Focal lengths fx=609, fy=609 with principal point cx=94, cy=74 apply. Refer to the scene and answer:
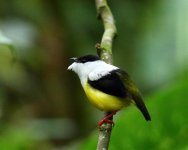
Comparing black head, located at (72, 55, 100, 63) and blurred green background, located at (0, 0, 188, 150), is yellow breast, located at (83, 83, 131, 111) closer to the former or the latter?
black head, located at (72, 55, 100, 63)

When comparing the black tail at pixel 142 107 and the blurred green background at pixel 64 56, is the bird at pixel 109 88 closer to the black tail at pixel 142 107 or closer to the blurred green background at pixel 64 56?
the black tail at pixel 142 107

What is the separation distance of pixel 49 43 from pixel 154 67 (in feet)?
3.96

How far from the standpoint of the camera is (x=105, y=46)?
113 inches

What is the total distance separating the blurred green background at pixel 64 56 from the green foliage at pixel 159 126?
158 centimetres

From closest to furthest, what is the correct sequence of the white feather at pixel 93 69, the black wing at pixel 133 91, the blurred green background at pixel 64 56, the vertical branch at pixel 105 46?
1. the vertical branch at pixel 105 46
2. the black wing at pixel 133 91
3. the white feather at pixel 93 69
4. the blurred green background at pixel 64 56

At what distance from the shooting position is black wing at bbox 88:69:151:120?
99.0 inches

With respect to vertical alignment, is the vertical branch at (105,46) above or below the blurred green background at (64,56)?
above

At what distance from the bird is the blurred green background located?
150 centimetres

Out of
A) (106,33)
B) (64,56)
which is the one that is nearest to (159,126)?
(106,33)

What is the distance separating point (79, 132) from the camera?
5.05 metres

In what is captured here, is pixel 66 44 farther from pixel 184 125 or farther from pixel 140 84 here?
pixel 184 125

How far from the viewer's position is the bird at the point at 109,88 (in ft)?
8.28

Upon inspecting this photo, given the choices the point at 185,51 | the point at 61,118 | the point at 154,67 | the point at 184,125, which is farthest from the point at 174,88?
the point at 61,118

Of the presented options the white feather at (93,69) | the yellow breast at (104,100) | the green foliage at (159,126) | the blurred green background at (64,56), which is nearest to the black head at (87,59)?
the white feather at (93,69)
